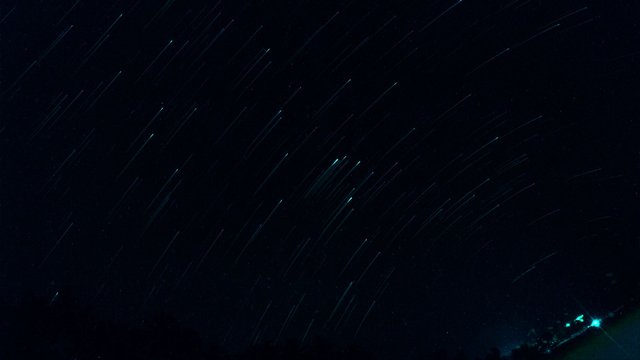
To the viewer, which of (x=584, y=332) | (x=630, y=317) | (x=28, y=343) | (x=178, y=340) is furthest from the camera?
(x=584, y=332)

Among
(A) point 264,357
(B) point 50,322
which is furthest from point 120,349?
(A) point 264,357

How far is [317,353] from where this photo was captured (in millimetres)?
13609

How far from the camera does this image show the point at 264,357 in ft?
40.3

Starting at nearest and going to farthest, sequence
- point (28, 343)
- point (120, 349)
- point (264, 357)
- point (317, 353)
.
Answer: point (28, 343) < point (120, 349) < point (264, 357) < point (317, 353)

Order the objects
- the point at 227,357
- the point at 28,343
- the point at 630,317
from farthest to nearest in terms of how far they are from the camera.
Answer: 1. the point at 630,317
2. the point at 227,357
3. the point at 28,343

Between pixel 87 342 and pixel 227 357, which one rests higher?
pixel 227 357

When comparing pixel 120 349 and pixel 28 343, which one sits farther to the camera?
pixel 120 349

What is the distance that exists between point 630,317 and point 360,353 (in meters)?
10.4

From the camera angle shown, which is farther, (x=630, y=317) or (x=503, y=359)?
(x=503, y=359)

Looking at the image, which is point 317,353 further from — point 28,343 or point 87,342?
point 28,343

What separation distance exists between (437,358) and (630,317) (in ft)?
22.8

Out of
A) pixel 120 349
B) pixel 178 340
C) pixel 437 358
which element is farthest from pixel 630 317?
pixel 120 349

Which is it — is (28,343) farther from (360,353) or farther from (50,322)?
(360,353)

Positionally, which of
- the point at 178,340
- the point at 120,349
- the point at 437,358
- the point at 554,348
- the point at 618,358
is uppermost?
the point at 554,348
